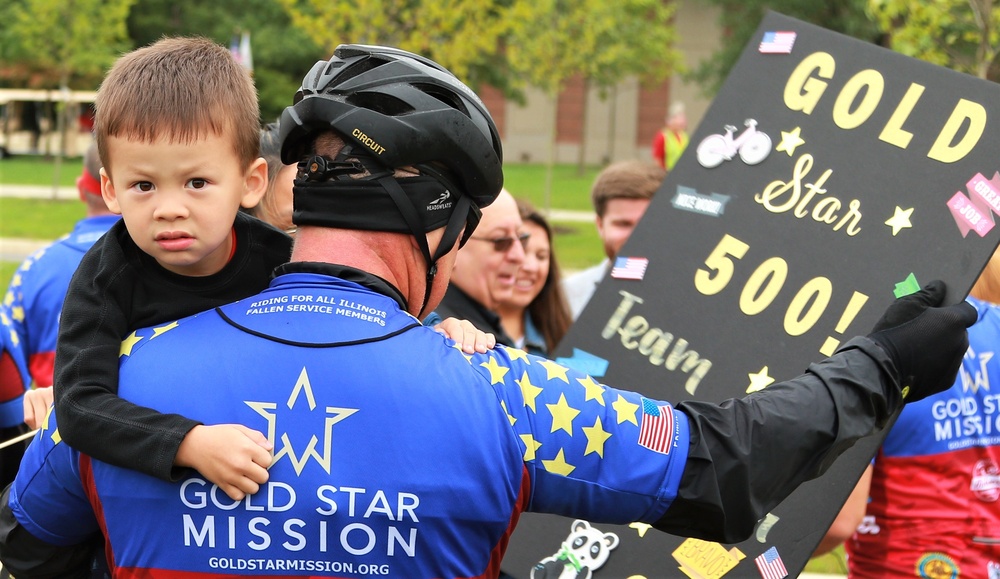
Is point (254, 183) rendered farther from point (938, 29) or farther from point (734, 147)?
point (938, 29)

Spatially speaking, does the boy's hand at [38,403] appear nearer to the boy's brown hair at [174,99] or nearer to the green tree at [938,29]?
the boy's brown hair at [174,99]

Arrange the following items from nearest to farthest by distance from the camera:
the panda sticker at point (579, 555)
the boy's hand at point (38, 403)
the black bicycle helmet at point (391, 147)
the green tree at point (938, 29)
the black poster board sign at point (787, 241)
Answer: the black bicycle helmet at point (391, 147) < the black poster board sign at point (787, 241) < the panda sticker at point (579, 555) < the boy's hand at point (38, 403) < the green tree at point (938, 29)

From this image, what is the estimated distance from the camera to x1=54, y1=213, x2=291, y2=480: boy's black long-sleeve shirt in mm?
1775

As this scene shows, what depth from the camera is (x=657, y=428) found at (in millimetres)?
1837

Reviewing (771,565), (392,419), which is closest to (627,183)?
(771,565)

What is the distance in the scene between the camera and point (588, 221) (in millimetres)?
20922

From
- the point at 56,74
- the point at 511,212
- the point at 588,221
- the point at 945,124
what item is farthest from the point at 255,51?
the point at 945,124

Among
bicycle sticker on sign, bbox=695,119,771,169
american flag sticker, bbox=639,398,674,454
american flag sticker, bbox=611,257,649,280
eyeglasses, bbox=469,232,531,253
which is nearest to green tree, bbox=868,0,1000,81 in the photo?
eyeglasses, bbox=469,232,531,253

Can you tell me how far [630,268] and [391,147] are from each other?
112 centimetres

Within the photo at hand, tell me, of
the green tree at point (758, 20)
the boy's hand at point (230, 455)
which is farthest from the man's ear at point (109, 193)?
the green tree at point (758, 20)

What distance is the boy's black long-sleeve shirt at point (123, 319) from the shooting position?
1775mm

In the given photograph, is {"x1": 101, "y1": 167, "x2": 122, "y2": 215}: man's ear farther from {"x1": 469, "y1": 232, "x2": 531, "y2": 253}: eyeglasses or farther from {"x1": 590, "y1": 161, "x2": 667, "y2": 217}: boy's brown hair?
{"x1": 590, "y1": 161, "x2": 667, "y2": 217}: boy's brown hair

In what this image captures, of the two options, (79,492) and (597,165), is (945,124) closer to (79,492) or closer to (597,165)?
(79,492)

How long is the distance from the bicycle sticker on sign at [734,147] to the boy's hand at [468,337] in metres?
1.05
